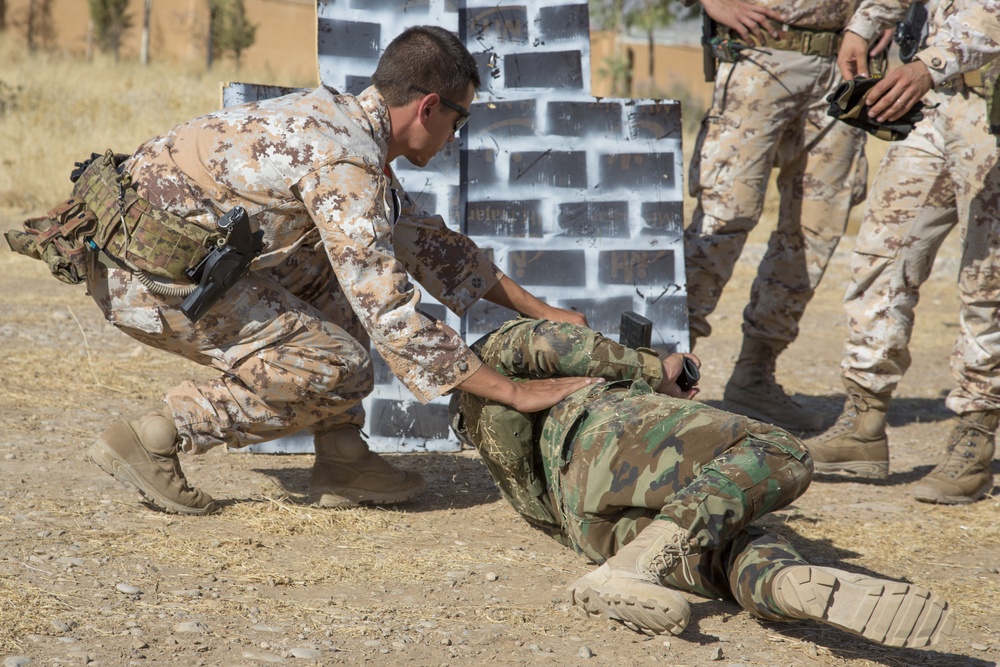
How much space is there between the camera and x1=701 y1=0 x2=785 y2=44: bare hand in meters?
4.59

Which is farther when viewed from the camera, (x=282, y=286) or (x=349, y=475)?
(x=349, y=475)

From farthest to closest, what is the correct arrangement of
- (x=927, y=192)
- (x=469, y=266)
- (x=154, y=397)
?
(x=154, y=397)
(x=927, y=192)
(x=469, y=266)

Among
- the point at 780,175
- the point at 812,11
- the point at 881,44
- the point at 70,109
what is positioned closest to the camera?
the point at 812,11

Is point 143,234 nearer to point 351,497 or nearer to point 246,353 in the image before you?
point 246,353

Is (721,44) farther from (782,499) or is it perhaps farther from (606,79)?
(606,79)

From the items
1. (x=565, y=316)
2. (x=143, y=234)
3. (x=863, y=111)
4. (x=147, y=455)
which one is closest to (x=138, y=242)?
(x=143, y=234)

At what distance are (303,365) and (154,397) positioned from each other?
2.03m

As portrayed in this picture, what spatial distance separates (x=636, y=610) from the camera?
7.85 ft

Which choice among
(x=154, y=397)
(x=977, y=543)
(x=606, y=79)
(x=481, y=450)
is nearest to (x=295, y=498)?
(x=481, y=450)

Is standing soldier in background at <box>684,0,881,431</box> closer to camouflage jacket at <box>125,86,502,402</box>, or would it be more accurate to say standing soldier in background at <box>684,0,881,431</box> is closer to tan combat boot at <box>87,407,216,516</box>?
camouflage jacket at <box>125,86,502,402</box>

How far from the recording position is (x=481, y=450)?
3.25 m

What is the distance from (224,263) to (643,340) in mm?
1336

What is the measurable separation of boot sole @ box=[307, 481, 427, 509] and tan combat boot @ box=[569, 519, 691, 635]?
1139 millimetres

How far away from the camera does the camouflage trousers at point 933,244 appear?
399 centimetres
